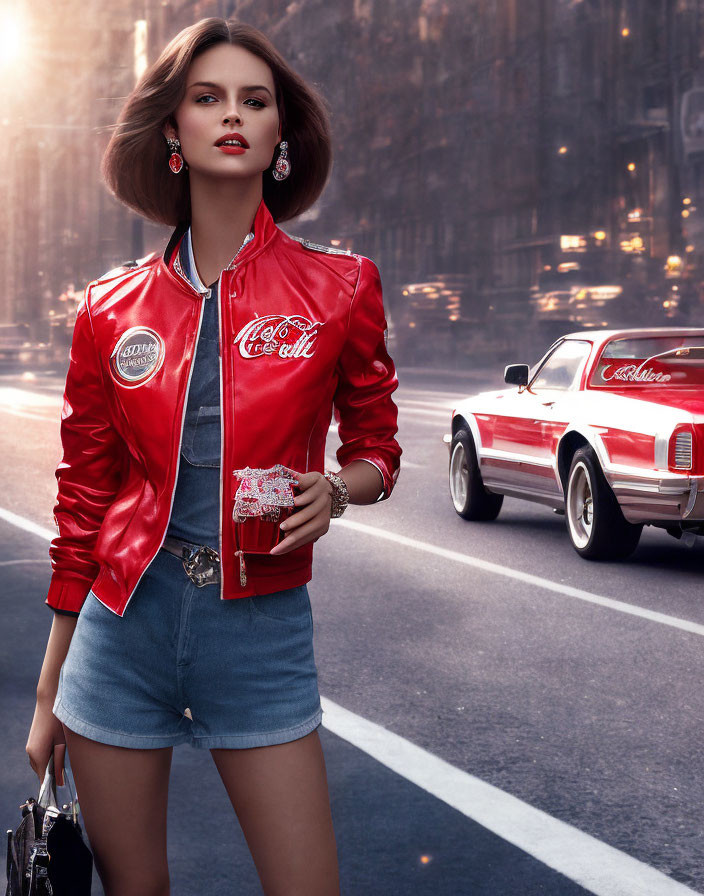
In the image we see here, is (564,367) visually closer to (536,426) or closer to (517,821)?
(536,426)

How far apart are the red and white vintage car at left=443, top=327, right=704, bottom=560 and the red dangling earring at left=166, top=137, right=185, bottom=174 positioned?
6308 mm

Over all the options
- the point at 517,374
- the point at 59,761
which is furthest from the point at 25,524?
the point at 59,761

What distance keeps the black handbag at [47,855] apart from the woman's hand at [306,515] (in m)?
0.58

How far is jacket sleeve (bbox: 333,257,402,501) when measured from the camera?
2371mm

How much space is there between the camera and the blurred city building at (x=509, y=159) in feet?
188

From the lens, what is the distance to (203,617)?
88.5 inches

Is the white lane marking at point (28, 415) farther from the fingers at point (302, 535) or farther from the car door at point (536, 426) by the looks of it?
the fingers at point (302, 535)

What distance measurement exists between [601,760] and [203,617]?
3.06m

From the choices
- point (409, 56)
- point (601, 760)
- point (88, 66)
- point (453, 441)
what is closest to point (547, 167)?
point (409, 56)

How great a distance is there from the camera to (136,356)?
231 centimetres

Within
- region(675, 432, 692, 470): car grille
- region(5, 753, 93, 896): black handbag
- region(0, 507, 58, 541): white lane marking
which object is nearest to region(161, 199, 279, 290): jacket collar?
region(5, 753, 93, 896): black handbag

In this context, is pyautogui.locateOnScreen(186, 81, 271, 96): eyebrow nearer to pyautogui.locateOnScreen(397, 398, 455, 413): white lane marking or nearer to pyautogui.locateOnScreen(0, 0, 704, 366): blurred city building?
pyautogui.locateOnScreen(397, 398, 455, 413): white lane marking

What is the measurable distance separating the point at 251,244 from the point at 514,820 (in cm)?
254

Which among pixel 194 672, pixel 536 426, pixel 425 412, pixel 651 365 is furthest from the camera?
pixel 425 412
